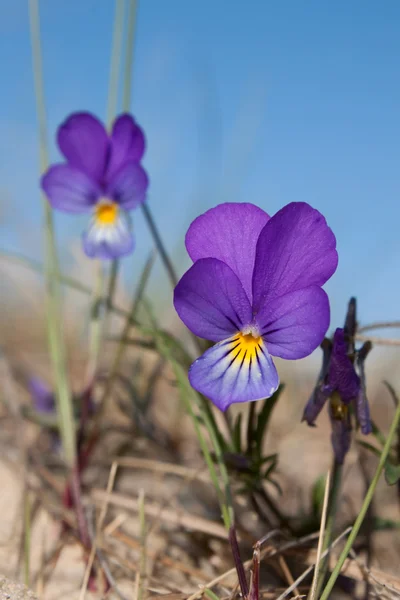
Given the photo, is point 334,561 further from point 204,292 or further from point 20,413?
point 20,413

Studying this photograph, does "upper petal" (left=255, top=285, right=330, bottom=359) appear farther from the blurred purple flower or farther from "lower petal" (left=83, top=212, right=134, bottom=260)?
"lower petal" (left=83, top=212, right=134, bottom=260)

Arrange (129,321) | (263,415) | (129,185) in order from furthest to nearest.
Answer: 1. (129,321)
2. (129,185)
3. (263,415)

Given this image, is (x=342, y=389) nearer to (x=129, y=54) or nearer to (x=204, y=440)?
(x=204, y=440)

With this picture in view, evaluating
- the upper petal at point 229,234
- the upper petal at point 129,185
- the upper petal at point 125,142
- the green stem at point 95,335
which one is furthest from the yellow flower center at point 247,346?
the green stem at point 95,335

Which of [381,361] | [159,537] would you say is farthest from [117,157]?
[381,361]

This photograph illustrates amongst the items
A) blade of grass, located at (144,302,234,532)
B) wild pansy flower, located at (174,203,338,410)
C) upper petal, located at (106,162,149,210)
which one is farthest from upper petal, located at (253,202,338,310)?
upper petal, located at (106,162,149,210)

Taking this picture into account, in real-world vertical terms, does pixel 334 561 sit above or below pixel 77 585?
above

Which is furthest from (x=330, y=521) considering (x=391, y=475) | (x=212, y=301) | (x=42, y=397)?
(x=42, y=397)
